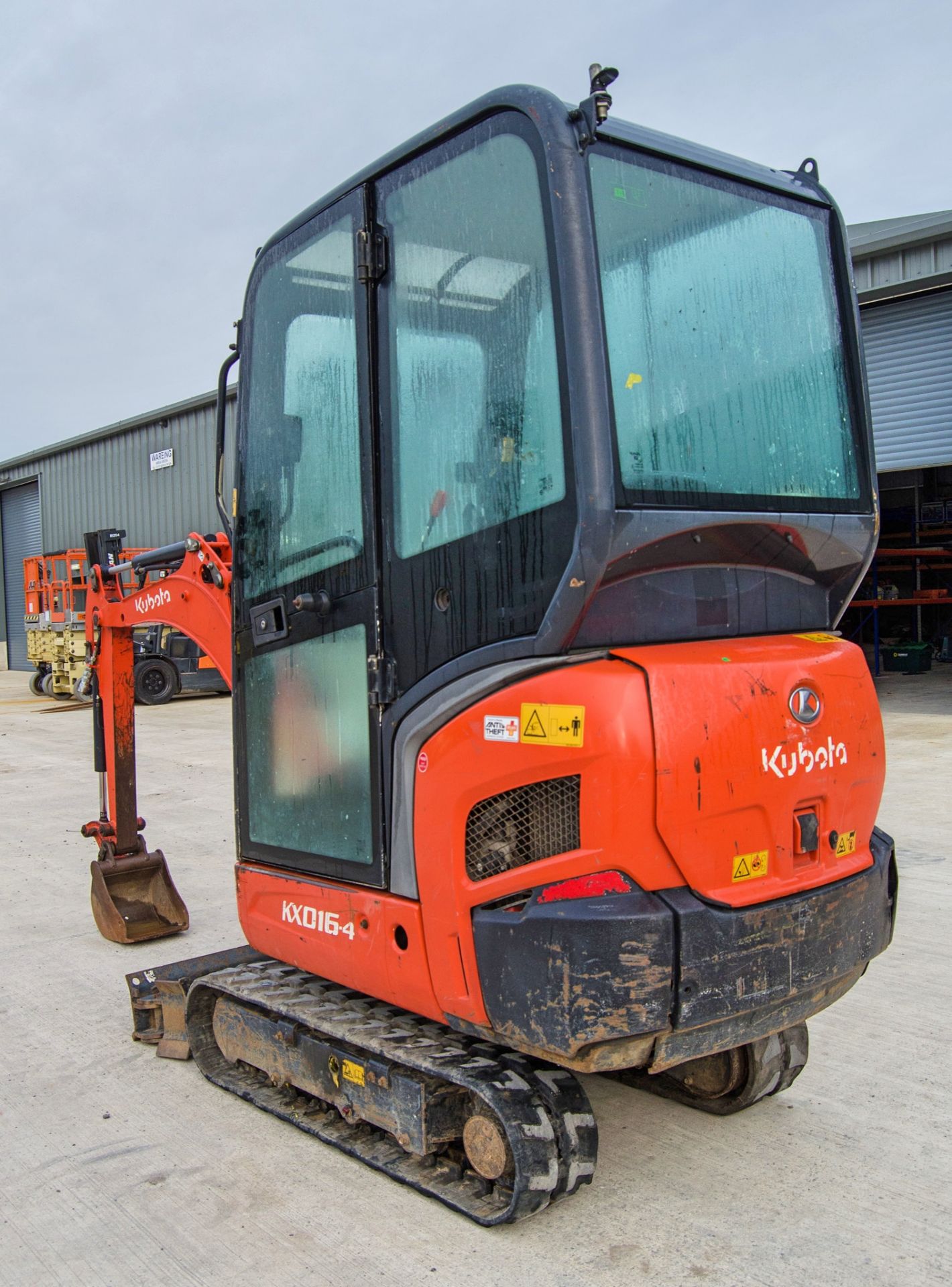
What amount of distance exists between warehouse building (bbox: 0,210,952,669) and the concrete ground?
909 centimetres

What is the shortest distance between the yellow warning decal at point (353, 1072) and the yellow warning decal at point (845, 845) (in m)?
1.40

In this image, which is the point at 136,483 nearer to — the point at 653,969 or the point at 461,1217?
the point at 461,1217

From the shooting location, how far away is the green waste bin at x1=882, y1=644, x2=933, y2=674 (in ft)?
61.5

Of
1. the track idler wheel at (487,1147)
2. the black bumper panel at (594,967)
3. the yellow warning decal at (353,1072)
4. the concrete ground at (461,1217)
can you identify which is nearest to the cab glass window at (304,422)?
the black bumper panel at (594,967)

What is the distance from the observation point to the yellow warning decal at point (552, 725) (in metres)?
2.47

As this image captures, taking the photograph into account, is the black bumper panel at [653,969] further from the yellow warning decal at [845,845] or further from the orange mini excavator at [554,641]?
the yellow warning decal at [845,845]

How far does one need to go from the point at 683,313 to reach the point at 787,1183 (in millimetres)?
2336

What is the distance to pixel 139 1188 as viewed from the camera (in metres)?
3.13

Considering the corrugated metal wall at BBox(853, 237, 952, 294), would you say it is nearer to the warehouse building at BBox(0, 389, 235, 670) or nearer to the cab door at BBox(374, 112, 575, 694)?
the cab door at BBox(374, 112, 575, 694)

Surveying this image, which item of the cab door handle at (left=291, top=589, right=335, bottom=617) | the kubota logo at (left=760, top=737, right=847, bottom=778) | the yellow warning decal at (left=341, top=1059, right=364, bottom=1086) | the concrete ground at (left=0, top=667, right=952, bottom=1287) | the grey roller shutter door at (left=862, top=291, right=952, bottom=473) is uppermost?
the grey roller shutter door at (left=862, top=291, right=952, bottom=473)

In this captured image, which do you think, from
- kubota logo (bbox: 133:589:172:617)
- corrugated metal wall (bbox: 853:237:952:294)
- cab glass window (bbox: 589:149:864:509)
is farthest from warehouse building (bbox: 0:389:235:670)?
cab glass window (bbox: 589:149:864:509)

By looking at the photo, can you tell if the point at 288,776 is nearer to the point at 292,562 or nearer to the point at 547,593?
the point at 292,562

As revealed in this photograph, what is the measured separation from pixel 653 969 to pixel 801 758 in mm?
642

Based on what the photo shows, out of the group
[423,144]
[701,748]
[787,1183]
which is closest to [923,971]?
[787,1183]
